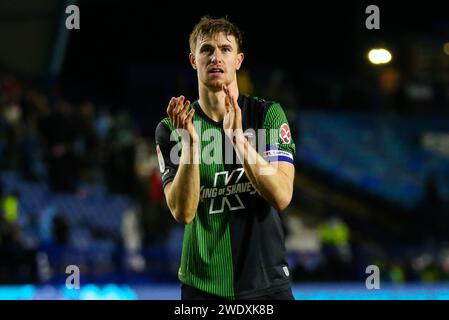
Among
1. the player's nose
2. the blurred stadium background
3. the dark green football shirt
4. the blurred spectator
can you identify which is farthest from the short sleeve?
the blurred spectator

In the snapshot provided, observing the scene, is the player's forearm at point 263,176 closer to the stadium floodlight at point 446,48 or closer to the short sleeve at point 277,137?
the short sleeve at point 277,137

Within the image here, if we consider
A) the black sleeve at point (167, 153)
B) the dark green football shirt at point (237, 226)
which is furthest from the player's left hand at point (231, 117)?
the black sleeve at point (167, 153)

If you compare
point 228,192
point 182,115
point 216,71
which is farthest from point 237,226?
point 216,71

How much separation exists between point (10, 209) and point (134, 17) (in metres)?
10.5

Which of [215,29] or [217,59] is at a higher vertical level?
[215,29]

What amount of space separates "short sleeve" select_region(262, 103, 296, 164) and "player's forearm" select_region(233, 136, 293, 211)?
0.49 feet

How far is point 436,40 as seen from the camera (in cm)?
2570

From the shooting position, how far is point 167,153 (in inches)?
164

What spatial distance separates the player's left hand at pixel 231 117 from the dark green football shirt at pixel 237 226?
247 millimetres

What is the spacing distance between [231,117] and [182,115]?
0.22 meters

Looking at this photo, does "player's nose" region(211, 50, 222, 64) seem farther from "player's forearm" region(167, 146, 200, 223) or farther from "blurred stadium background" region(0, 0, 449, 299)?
"blurred stadium background" region(0, 0, 449, 299)

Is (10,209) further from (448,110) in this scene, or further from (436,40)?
(436,40)

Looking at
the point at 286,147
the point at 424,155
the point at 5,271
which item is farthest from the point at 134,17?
the point at 286,147

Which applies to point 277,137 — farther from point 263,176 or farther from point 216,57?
point 216,57
